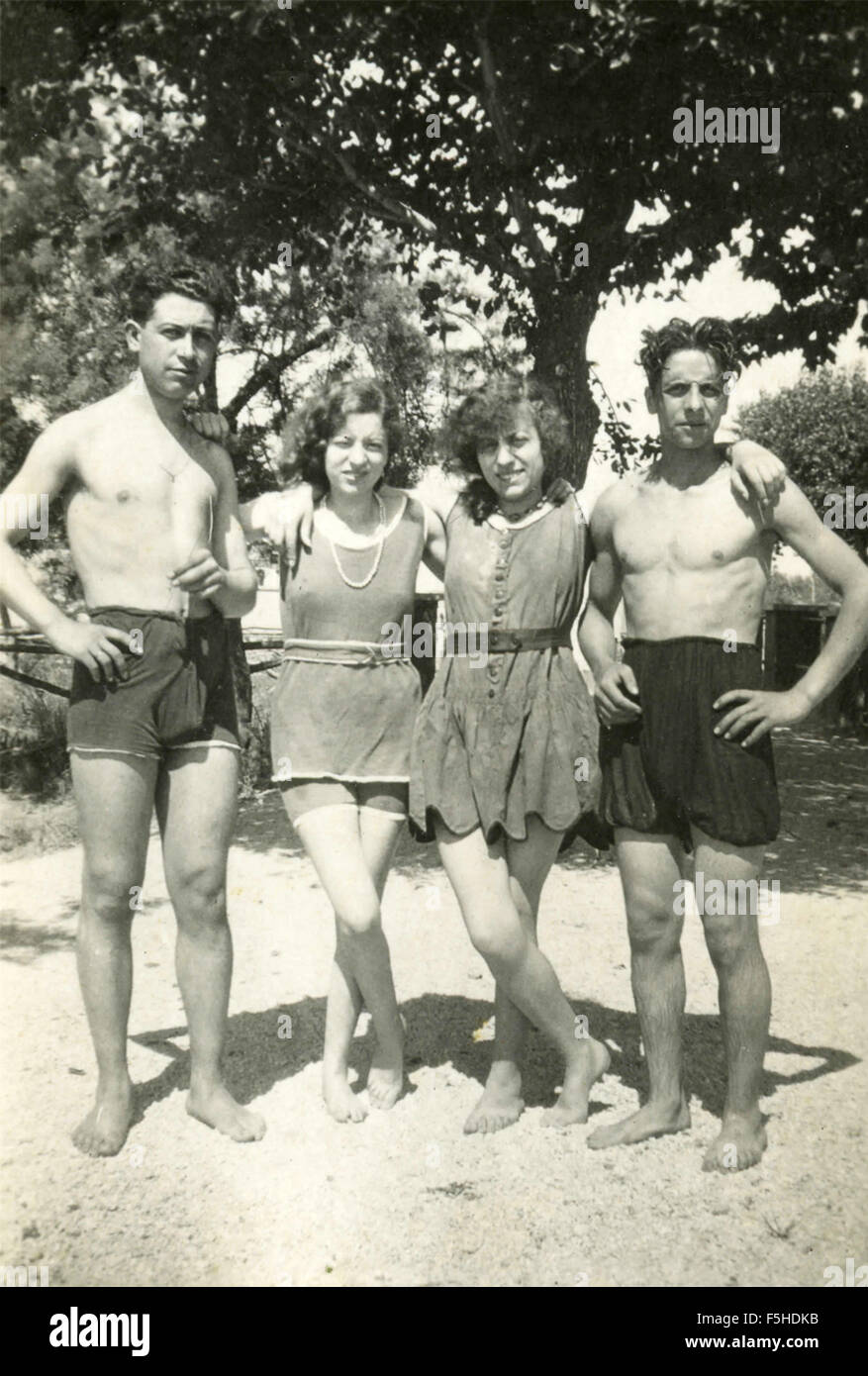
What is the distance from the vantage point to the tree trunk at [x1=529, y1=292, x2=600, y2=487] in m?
6.47

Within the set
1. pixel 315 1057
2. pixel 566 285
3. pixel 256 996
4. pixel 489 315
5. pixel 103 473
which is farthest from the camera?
pixel 489 315

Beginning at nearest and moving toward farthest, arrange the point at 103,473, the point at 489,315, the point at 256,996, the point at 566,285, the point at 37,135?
1. the point at 103,473
2. the point at 256,996
3. the point at 37,135
4. the point at 566,285
5. the point at 489,315

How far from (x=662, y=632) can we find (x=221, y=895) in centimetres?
146

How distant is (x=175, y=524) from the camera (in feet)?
10.7

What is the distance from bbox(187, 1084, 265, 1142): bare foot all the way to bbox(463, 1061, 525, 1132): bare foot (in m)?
0.61

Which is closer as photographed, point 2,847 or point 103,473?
point 103,473

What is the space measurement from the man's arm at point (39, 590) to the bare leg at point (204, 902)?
1.18 feet

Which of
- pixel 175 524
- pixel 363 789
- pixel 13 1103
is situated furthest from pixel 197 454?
pixel 13 1103

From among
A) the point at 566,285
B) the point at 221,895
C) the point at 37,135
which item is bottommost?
the point at 221,895

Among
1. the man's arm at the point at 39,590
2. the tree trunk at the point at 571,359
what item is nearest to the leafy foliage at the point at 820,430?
the tree trunk at the point at 571,359

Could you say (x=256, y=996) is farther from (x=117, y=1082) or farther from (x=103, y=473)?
(x=103, y=473)

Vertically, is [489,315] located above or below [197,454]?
above

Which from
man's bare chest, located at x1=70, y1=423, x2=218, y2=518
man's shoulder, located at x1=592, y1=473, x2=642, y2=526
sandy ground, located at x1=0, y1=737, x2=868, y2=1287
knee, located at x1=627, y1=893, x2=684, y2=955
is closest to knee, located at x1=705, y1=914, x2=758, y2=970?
knee, located at x1=627, y1=893, x2=684, y2=955

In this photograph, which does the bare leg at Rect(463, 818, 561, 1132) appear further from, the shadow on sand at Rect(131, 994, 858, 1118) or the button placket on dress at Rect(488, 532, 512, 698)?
the button placket on dress at Rect(488, 532, 512, 698)
